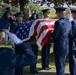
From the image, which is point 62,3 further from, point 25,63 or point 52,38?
point 25,63

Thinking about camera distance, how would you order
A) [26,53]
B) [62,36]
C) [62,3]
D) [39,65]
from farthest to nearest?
[62,3] → [39,65] → [62,36] → [26,53]

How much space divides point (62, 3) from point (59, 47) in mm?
5730

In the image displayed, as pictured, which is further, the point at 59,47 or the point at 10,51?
the point at 59,47

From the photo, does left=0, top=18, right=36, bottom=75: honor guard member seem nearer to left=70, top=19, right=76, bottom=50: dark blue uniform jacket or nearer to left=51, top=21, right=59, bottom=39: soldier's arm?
left=51, top=21, right=59, bottom=39: soldier's arm

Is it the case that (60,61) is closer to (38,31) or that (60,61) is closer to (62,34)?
(62,34)

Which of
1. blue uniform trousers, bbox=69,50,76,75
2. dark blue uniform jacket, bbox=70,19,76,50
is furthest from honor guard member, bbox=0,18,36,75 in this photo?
blue uniform trousers, bbox=69,50,76,75

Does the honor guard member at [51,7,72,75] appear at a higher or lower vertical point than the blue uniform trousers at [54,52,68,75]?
higher

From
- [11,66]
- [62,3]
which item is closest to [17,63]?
[11,66]

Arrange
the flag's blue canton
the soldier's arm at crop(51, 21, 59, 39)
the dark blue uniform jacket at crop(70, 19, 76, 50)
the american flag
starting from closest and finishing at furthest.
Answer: the soldier's arm at crop(51, 21, 59, 39)
the dark blue uniform jacket at crop(70, 19, 76, 50)
the american flag
the flag's blue canton

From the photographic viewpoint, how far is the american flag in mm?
6641

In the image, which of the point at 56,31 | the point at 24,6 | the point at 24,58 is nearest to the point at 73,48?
the point at 56,31

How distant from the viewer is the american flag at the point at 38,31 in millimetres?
6641

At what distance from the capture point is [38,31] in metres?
6.74

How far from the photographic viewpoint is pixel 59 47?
21.0 ft
